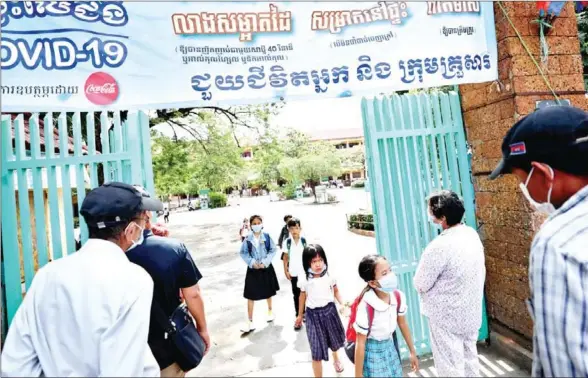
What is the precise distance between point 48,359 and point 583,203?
1.90 metres

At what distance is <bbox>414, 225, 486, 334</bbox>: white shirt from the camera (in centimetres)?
223

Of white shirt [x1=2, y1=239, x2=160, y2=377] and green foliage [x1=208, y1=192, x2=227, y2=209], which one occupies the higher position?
green foliage [x1=208, y1=192, x2=227, y2=209]

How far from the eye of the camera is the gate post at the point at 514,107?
112 inches

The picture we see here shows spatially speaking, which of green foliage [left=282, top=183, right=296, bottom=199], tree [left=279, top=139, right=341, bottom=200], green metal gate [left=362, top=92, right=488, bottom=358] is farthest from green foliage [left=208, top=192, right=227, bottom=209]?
green metal gate [left=362, top=92, right=488, bottom=358]

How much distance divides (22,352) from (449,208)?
7.58 feet

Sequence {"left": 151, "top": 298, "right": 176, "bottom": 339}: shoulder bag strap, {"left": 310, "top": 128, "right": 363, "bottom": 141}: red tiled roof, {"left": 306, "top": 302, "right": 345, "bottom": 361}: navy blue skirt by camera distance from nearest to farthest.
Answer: {"left": 151, "top": 298, "right": 176, "bottom": 339}: shoulder bag strap < {"left": 306, "top": 302, "right": 345, "bottom": 361}: navy blue skirt < {"left": 310, "top": 128, "right": 363, "bottom": 141}: red tiled roof

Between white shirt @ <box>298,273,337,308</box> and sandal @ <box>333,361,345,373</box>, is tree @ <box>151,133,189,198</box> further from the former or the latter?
sandal @ <box>333,361,345,373</box>

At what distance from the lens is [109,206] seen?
1492mm

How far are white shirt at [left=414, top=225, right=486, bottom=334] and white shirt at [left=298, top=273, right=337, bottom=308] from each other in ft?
3.14

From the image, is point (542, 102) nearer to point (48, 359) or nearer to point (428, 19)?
point (428, 19)

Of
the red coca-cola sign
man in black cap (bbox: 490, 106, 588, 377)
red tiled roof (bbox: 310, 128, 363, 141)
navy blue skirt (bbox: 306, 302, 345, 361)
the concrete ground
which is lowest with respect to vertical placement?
the concrete ground

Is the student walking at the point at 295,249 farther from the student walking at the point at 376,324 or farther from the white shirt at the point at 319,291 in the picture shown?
the student walking at the point at 376,324

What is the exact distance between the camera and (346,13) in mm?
2826

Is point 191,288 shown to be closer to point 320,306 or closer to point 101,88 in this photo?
point 320,306
